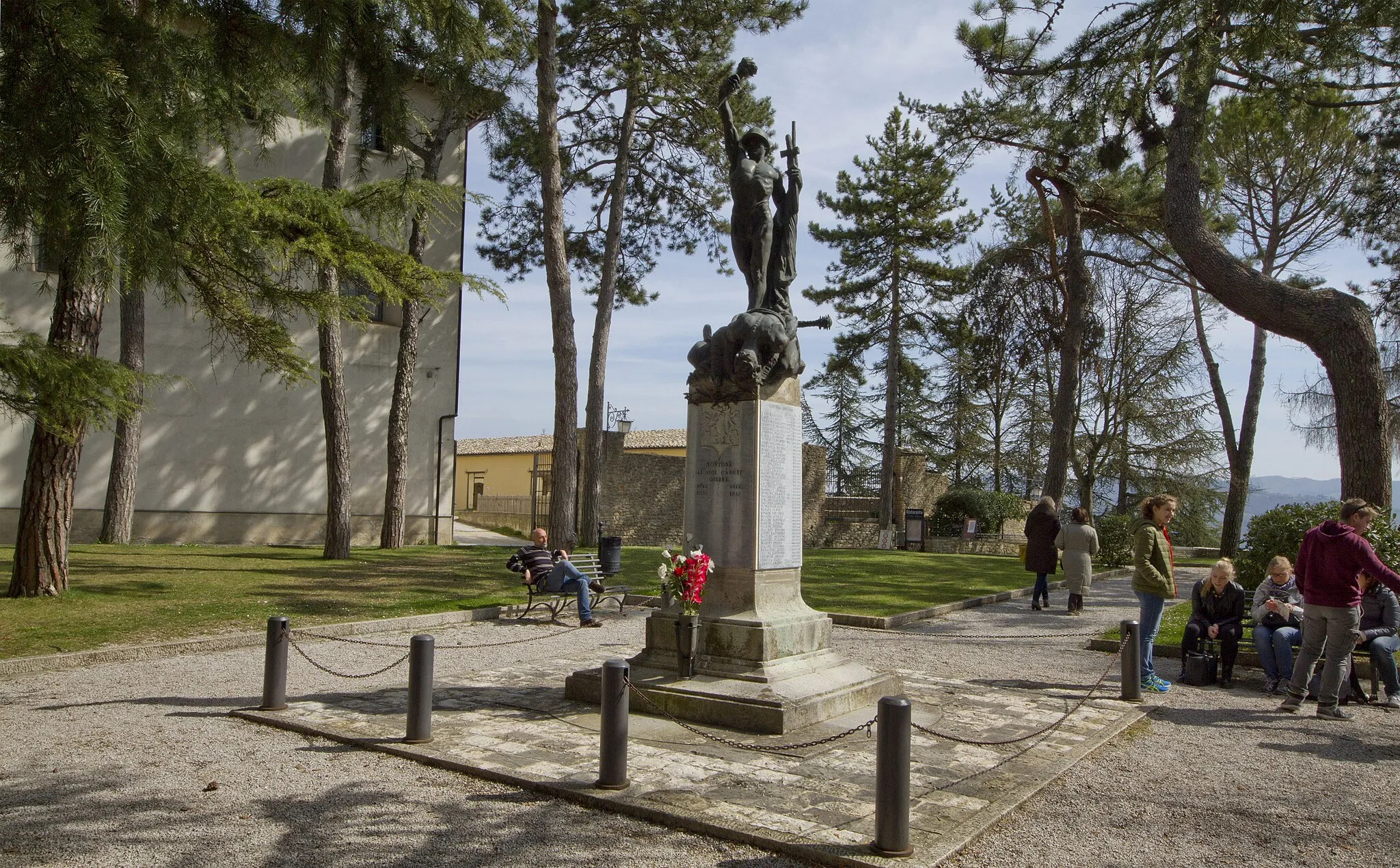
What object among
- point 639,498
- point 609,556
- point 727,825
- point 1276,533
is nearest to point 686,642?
point 727,825

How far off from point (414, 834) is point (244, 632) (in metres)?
6.80

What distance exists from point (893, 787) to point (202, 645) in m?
8.18

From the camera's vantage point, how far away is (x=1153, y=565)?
347 inches

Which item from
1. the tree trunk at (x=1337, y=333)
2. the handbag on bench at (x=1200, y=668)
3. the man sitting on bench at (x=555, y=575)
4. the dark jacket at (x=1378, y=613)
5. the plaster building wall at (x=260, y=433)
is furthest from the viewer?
the plaster building wall at (x=260, y=433)

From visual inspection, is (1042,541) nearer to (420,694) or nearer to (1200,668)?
(1200,668)

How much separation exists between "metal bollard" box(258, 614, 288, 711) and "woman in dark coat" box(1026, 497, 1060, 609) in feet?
38.4

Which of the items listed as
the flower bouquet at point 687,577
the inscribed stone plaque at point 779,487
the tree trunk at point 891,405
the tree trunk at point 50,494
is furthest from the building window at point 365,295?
the tree trunk at point 891,405

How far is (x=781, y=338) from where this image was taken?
25.7 feet

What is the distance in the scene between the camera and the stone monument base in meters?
6.80

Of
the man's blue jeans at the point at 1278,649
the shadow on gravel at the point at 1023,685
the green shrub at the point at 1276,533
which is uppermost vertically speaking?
the green shrub at the point at 1276,533

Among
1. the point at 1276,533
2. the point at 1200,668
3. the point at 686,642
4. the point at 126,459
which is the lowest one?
the point at 1200,668

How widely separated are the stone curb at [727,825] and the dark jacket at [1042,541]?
361 inches

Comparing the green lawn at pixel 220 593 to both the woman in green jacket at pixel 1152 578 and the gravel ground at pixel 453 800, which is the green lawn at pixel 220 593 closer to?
the gravel ground at pixel 453 800

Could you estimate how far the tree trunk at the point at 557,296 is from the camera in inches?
766
